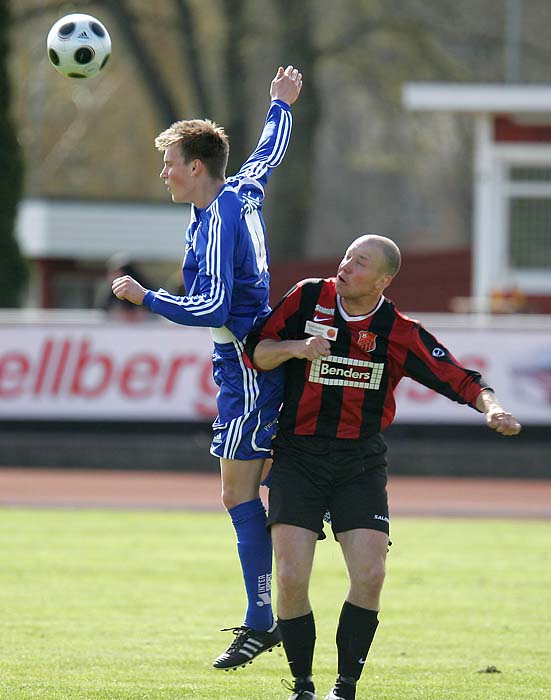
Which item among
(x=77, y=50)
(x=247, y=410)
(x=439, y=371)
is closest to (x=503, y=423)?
(x=439, y=371)

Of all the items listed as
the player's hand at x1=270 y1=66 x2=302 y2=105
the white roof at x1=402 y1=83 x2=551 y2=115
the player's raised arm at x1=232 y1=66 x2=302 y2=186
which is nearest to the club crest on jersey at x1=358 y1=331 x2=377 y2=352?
the player's raised arm at x1=232 y1=66 x2=302 y2=186

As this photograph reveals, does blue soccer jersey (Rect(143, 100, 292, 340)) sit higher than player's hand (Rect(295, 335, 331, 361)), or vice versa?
blue soccer jersey (Rect(143, 100, 292, 340))

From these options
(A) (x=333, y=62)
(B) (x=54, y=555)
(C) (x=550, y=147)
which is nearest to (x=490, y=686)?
(B) (x=54, y=555)

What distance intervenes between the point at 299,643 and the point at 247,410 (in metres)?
1.03

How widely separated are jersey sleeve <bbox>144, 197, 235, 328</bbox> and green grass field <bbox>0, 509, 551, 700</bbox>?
1.59m

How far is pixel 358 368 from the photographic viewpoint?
6.02 meters

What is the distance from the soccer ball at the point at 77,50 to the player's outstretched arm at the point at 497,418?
8.61 ft

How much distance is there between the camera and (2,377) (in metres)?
18.9

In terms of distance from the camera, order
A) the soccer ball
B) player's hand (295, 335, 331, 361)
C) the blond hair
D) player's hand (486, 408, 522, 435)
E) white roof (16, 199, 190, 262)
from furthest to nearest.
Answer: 1. white roof (16, 199, 190, 262)
2. the soccer ball
3. the blond hair
4. player's hand (295, 335, 331, 361)
5. player's hand (486, 408, 522, 435)

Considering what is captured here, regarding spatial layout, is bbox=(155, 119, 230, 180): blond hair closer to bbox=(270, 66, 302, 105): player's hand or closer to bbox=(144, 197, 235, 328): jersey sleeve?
bbox=(144, 197, 235, 328): jersey sleeve

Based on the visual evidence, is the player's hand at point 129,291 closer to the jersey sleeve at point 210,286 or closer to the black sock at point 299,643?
the jersey sleeve at point 210,286

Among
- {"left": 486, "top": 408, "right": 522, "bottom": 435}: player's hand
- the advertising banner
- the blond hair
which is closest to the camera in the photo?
{"left": 486, "top": 408, "right": 522, "bottom": 435}: player's hand

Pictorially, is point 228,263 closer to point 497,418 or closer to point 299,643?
point 497,418

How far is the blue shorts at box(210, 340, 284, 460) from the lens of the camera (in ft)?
20.6
